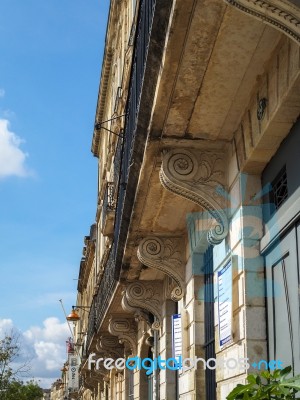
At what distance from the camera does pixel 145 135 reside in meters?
6.21

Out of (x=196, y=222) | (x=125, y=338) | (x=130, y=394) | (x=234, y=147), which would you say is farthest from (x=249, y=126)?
(x=130, y=394)

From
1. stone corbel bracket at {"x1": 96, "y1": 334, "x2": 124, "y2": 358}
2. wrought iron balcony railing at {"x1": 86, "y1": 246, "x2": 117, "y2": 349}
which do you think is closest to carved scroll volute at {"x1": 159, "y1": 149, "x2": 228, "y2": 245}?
wrought iron balcony railing at {"x1": 86, "y1": 246, "x2": 117, "y2": 349}

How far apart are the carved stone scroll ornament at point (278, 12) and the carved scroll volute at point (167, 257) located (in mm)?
5618

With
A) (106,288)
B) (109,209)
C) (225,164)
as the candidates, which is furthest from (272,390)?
(109,209)

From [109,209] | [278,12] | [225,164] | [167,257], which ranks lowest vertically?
[278,12]

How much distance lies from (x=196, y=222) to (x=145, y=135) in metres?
2.08

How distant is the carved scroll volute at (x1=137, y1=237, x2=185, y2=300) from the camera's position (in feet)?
29.0

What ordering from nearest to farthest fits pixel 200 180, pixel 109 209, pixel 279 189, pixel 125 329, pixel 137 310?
pixel 279 189 < pixel 200 180 < pixel 137 310 < pixel 125 329 < pixel 109 209

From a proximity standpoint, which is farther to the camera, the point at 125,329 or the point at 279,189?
the point at 125,329

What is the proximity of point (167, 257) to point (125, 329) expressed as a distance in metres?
5.59

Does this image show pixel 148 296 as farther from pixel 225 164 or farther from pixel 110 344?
pixel 110 344

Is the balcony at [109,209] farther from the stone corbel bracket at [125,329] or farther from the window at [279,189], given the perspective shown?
the window at [279,189]

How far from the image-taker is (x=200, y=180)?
637 cm

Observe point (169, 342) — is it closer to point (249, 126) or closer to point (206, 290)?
point (206, 290)
